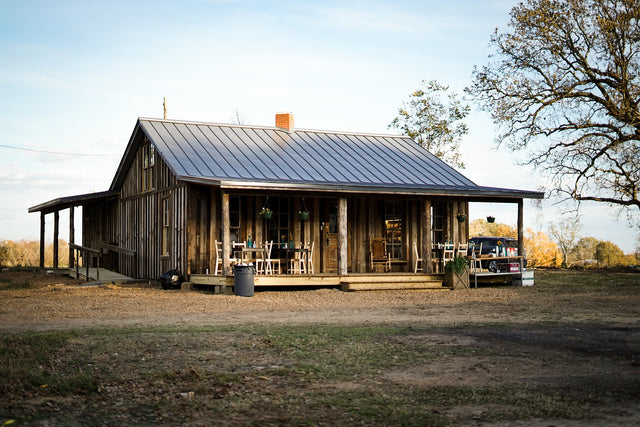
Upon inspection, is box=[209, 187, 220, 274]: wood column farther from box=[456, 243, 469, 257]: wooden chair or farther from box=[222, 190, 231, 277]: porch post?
box=[456, 243, 469, 257]: wooden chair

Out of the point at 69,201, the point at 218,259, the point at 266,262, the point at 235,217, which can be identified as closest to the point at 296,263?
the point at 266,262

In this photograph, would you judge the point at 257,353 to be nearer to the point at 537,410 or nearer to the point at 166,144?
the point at 537,410

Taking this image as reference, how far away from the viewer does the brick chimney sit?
78.7 feet

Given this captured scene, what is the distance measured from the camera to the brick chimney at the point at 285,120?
2400 cm

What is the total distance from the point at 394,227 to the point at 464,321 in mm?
9654

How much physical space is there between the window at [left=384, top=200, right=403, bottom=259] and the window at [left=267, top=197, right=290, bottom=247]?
3375 millimetres

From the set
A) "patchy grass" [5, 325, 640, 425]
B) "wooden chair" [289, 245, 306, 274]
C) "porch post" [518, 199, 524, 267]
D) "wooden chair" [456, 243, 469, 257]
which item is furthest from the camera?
"porch post" [518, 199, 524, 267]

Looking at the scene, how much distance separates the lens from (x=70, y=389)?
613 cm

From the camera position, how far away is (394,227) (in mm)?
21062

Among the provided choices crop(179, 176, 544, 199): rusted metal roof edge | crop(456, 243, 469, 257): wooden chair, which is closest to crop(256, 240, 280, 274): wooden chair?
crop(179, 176, 544, 199): rusted metal roof edge

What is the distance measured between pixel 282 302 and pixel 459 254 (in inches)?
274

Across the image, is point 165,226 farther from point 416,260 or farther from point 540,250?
point 540,250

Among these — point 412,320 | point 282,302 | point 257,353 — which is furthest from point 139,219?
point 257,353

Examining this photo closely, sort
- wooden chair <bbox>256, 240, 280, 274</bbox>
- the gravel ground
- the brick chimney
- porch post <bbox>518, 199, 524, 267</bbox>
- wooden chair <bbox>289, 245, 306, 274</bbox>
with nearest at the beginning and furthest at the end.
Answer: the gravel ground → wooden chair <bbox>256, 240, 280, 274</bbox> → wooden chair <bbox>289, 245, 306, 274</bbox> → porch post <bbox>518, 199, 524, 267</bbox> → the brick chimney
